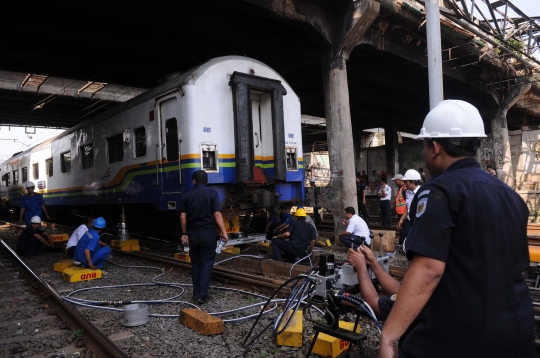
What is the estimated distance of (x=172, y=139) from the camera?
8.12 metres

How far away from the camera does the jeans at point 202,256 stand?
526 cm

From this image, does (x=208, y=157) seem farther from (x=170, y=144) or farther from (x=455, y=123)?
(x=455, y=123)

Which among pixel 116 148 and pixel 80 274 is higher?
pixel 116 148

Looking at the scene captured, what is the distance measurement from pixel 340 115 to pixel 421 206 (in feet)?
32.8

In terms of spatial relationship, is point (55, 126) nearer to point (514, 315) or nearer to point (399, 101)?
point (399, 101)

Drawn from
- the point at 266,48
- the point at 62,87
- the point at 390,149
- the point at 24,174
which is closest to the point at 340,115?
the point at 266,48

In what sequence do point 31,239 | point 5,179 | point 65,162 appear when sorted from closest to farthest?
point 31,239, point 65,162, point 5,179

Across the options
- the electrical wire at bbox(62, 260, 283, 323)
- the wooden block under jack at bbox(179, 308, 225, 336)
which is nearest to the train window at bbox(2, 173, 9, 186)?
the electrical wire at bbox(62, 260, 283, 323)

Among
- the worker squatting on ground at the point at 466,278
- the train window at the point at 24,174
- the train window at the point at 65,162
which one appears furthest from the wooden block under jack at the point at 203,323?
the train window at the point at 24,174

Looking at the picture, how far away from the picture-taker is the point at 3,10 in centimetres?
991

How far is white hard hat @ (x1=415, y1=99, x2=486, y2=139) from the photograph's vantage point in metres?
1.72

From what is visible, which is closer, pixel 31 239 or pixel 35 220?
pixel 35 220

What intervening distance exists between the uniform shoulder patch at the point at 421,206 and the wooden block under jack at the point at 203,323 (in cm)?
302

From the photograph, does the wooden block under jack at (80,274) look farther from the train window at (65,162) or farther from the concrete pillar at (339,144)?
the train window at (65,162)
